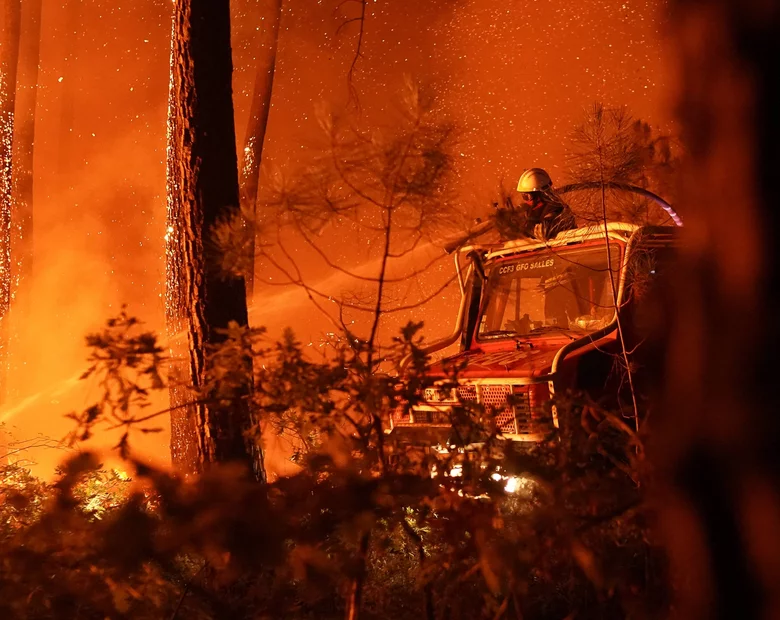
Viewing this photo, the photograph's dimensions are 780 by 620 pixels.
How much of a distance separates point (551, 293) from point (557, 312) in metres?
→ 0.16

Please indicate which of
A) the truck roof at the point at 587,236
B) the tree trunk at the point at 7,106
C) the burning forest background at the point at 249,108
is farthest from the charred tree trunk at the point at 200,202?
the tree trunk at the point at 7,106

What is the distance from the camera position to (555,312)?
670 centimetres

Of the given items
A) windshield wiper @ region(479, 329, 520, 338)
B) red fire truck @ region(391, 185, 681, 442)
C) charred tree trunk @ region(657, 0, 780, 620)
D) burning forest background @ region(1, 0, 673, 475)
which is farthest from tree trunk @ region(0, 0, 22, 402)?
charred tree trunk @ region(657, 0, 780, 620)

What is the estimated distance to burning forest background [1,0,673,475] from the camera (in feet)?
57.4

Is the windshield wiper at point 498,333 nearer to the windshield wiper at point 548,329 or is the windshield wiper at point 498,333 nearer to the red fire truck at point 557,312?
the red fire truck at point 557,312

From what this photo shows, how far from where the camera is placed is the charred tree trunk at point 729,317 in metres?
2.14

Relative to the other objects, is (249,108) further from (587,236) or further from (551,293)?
(587,236)

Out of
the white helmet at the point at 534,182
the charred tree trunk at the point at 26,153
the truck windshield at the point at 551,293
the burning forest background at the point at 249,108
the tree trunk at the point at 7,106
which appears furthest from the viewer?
the charred tree trunk at the point at 26,153

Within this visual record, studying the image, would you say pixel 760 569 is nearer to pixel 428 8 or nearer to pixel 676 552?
pixel 676 552

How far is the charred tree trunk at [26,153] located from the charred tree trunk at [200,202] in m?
14.1

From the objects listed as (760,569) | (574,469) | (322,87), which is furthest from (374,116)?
(760,569)

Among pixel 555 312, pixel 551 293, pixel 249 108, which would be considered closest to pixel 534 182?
pixel 551 293

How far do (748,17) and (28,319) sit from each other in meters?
23.6

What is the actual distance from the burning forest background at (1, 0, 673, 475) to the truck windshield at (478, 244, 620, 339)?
20.0ft
